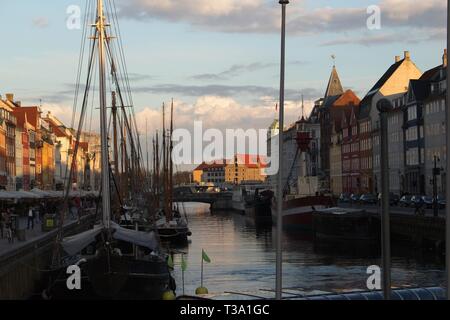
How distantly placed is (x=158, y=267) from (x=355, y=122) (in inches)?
4761

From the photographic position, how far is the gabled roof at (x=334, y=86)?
19638 centimetres

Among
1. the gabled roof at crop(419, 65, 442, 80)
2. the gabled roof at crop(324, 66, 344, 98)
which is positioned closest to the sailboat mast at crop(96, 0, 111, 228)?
the gabled roof at crop(419, 65, 442, 80)

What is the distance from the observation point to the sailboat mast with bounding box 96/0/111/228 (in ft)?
107

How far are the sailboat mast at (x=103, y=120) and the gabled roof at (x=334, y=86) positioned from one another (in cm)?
16109

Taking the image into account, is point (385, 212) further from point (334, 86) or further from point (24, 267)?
point (334, 86)

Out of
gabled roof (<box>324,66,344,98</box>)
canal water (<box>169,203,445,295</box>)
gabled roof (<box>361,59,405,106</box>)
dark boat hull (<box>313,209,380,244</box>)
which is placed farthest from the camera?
gabled roof (<box>324,66,344,98</box>)

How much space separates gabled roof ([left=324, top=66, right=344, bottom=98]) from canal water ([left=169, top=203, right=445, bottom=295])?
391 ft

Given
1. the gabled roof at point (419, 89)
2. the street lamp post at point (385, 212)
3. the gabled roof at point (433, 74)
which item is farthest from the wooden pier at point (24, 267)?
the gabled roof at point (419, 89)

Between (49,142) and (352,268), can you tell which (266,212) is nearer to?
(49,142)

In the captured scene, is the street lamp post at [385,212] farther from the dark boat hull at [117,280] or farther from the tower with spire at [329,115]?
the tower with spire at [329,115]

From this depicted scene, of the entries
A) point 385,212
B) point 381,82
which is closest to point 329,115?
point 381,82

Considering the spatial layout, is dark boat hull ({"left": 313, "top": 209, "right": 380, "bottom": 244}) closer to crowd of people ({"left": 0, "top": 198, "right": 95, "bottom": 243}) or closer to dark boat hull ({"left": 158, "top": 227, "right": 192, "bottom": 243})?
dark boat hull ({"left": 158, "top": 227, "right": 192, "bottom": 243})

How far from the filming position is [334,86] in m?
198

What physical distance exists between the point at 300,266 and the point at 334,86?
14565 cm
